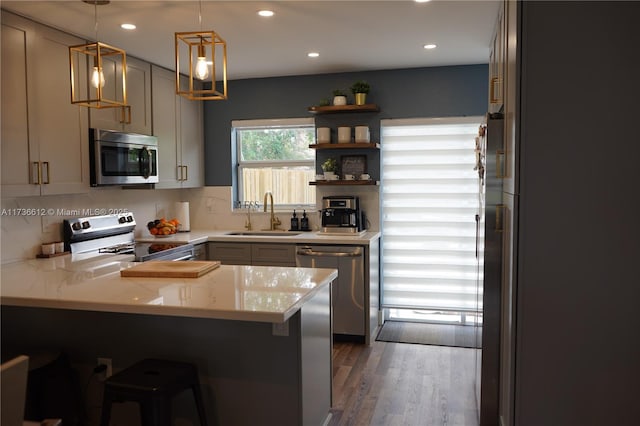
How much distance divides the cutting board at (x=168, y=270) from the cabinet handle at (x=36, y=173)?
3.33ft

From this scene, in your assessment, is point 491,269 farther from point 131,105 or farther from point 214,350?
point 131,105

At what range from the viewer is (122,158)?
13.0 feet

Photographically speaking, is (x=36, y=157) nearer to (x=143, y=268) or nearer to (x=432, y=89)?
(x=143, y=268)

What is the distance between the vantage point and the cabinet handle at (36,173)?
325 cm

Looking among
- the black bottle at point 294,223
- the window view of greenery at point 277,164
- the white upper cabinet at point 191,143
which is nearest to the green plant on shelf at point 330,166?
the window view of greenery at point 277,164

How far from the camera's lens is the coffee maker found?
15.5 ft

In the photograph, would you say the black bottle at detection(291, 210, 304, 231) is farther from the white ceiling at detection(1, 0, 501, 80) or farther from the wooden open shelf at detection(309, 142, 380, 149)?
the white ceiling at detection(1, 0, 501, 80)

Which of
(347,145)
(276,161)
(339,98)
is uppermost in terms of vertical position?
(339,98)

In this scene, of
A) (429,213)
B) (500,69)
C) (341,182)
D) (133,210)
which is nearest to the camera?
(500,69)

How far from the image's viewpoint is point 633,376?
2.12 m

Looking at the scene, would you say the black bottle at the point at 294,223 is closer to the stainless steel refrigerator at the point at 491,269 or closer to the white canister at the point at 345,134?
the white canister at the point at 345,134

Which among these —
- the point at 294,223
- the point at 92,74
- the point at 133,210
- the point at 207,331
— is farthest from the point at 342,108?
the point at 207,331

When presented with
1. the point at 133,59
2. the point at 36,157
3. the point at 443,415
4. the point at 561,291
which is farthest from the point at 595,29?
the point at 133,59

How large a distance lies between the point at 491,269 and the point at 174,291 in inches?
63.6
